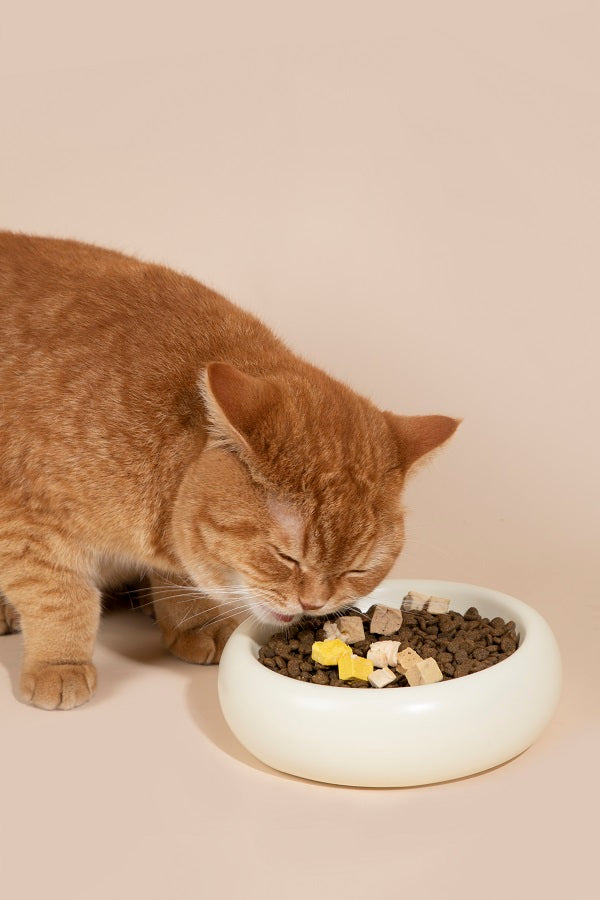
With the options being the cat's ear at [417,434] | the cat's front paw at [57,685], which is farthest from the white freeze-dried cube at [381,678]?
the cat's front paw at [57,685]

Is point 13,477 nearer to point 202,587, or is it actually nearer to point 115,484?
point 115,484

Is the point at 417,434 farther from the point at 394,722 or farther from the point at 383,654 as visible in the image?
the point at 394,722

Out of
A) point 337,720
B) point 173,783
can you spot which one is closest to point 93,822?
point 173,783

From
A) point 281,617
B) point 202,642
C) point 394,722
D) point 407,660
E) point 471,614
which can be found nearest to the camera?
point 394,722

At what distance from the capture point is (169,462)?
2.96 m

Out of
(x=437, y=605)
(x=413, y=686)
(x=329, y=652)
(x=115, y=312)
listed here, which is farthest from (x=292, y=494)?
(x=115, y=312)

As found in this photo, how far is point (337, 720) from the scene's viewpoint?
2535 mm

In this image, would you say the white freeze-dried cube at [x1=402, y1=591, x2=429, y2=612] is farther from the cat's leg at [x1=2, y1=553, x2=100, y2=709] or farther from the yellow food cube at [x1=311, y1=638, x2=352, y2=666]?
the cat's leg at [x1=2, y1=553, x2=100, y2=709]

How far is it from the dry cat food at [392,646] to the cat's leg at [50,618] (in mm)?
592

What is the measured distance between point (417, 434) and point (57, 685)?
1.22 m

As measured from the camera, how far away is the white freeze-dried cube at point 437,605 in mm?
3068

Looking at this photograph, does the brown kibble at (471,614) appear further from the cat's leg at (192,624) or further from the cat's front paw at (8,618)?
the cat's front paw at (8,618)

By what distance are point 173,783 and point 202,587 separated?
0.54 meters

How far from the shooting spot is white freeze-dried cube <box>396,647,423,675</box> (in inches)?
108
